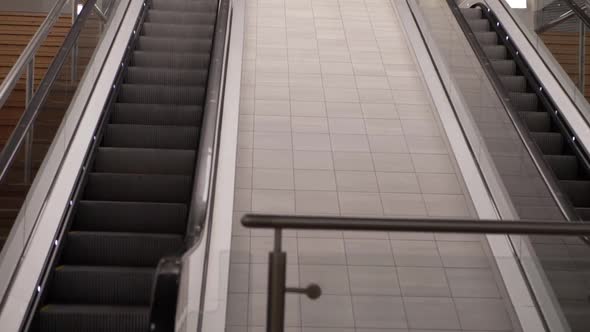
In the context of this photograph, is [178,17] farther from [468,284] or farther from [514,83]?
[468,284]

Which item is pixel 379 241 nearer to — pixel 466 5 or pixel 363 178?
pixel 363 178

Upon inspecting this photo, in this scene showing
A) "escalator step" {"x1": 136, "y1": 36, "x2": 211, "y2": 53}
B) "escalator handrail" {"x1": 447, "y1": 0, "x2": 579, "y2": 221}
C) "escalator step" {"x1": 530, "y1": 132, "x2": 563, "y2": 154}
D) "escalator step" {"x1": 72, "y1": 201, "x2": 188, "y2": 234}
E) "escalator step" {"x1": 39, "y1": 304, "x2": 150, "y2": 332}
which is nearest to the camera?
"escalator step" {"x1": 39, "y1": 304, "x2": 150, "y2": 332}

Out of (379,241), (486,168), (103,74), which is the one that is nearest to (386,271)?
(379,241)

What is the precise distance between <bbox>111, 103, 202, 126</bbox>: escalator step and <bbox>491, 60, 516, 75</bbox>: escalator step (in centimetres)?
302

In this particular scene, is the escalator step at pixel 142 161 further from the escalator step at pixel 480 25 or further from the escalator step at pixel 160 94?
the escalator step at pixel 480 25

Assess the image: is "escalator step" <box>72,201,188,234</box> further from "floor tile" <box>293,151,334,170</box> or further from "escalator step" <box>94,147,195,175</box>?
"floor tile" <box>293,151,334,170</box>

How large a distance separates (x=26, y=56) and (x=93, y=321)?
1.79 m

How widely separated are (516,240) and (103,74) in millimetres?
4208

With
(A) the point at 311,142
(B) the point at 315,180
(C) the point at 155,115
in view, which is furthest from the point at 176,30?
(B) the point at 315,180

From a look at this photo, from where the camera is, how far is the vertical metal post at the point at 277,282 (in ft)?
8.13

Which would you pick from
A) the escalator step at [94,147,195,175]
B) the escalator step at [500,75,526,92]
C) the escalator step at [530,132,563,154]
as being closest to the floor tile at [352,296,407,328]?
the escalator step at [94,147,195,175]

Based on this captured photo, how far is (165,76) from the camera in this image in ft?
22.5

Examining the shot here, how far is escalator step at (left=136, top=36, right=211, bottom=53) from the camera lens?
7535mm

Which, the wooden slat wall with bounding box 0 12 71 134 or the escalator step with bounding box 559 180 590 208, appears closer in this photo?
the wooden slat wall with bounding box 0 12 71 134
